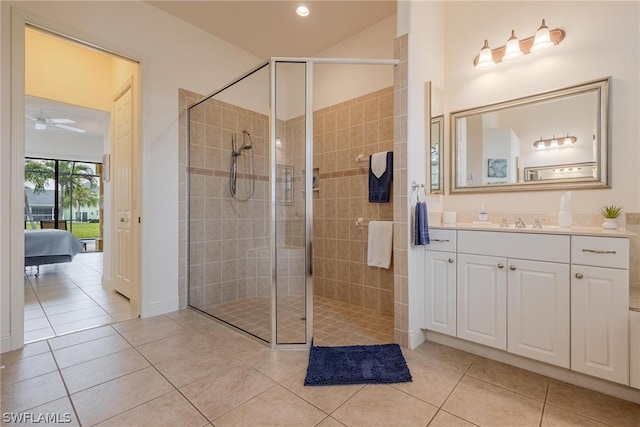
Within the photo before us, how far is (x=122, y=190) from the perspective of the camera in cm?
337

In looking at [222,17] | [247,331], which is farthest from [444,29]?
[247,331]

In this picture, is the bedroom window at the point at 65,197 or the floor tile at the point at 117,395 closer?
the floor tile at the point at 117,395

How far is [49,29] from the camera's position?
2.24 metres

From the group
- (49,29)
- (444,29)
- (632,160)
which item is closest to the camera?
(632,160)

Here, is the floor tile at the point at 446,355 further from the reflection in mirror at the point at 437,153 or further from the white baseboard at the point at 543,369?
the reflection in mirror at the point at 437,153

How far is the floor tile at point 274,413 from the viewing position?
1.40 m

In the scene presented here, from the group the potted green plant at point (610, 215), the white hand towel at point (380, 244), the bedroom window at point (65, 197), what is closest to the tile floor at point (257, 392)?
the white hand towel at point (380, 244)

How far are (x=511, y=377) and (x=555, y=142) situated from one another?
168 cm

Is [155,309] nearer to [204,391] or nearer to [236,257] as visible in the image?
[236,257]

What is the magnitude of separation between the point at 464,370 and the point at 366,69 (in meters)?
2.87

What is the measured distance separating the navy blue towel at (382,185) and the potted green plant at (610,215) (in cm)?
153

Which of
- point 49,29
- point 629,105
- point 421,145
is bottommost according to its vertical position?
point 421,145

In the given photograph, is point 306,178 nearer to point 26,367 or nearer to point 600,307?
point 600,307

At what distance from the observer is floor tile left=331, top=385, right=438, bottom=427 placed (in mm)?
1404
